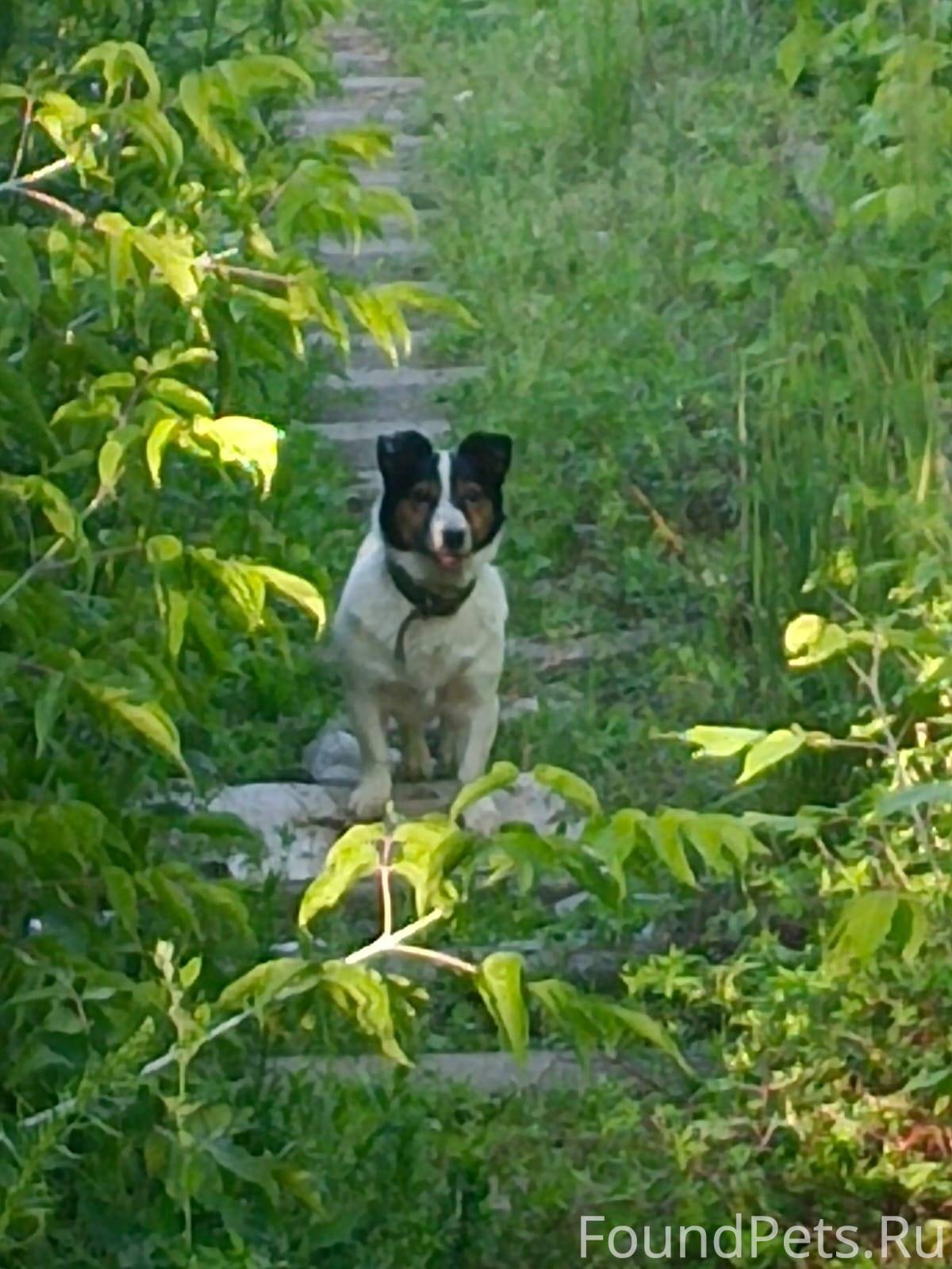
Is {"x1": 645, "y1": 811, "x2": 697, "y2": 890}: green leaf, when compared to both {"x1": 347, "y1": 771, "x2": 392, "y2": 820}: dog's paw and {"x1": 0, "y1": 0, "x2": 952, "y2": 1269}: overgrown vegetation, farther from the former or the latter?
{"x1": 347, "y1": 771, "x2": 392, "y2": 820}: dog's paw

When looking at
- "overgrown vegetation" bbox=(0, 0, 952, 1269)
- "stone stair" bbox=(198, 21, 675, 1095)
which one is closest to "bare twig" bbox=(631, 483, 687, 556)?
"overgrown vegetation" bbox=(0, 0, 952, 1269)

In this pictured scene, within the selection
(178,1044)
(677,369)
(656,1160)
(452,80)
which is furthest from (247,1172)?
(452,80)

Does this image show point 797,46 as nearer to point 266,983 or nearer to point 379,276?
point 266,983

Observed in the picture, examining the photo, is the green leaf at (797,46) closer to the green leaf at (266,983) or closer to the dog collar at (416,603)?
the dog collar at (416,603)

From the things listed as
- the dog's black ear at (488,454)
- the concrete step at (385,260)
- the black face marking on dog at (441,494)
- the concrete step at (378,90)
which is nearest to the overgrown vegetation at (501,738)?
the black face marking on dog at (441,494)

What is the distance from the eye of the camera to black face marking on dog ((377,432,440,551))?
14.3 ft

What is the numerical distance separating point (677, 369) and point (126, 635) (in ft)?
11.3

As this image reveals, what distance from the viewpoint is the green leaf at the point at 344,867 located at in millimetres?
1943

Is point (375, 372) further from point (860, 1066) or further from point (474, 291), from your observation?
point (860, 1066)

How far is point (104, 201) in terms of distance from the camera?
258cm

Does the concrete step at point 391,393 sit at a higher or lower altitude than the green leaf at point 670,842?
lower

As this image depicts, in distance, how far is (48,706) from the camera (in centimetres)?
202

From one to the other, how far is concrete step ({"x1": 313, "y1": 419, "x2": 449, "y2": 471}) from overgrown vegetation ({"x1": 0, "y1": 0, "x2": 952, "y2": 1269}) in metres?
0.12

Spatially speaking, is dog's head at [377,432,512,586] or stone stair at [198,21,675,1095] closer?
stone stair at [198,21,675,1095]
